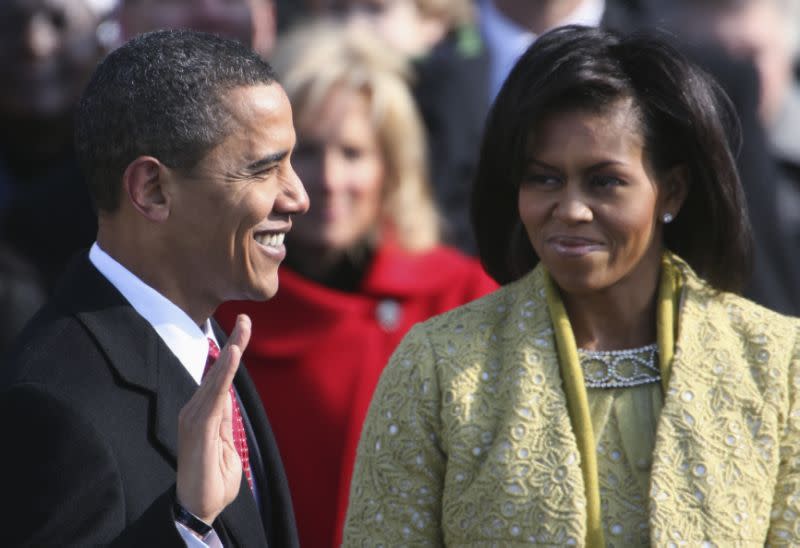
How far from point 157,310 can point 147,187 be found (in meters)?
0.25

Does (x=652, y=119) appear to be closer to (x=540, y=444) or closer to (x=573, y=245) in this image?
(x=573, y=245)

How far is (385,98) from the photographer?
4.97 m

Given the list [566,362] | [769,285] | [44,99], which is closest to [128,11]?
[44,99]

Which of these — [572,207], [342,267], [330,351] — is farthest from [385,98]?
[572,207]

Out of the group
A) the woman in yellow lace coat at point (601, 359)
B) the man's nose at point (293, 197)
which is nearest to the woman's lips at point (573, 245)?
the woman in yellow lace coat at point (601, 359)

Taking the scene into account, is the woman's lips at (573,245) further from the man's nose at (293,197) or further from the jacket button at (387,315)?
the jacket button at (387,315)

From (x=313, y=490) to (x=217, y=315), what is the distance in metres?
0.63

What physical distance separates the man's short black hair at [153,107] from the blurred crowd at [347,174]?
141 cm

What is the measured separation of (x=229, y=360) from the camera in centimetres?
259

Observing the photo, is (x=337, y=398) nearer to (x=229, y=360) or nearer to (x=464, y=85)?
(x=464, y=85)

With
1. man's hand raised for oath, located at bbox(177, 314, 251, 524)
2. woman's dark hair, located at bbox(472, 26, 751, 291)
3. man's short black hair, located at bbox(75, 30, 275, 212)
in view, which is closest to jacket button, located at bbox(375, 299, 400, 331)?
woman's dark hair, located at bbox(472, 26, 751, 291)

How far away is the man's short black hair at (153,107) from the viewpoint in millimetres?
2822

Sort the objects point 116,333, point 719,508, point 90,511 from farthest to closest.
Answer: point 719,508 < point 116,333 < point 90,511

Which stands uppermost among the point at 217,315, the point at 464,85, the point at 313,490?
the point at 464,85
